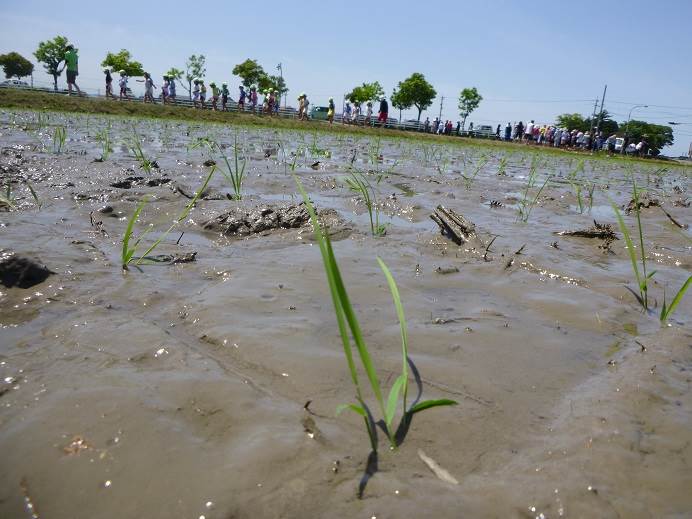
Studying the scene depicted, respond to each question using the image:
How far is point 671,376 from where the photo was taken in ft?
4.23

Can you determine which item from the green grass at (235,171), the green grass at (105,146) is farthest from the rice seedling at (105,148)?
the green grass at (235,171)

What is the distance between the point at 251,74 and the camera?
156 feet

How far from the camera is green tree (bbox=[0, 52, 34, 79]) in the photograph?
64.6m

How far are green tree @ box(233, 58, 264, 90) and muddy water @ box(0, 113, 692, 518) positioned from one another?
49.3 metres

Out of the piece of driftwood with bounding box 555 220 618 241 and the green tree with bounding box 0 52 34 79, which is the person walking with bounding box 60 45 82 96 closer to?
the piece of driftwood with bounding box 555 220 618 241

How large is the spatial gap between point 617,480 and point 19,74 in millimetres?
86713

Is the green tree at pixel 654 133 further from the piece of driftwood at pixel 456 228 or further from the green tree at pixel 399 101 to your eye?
the piece of driftwood at pixel 456 228

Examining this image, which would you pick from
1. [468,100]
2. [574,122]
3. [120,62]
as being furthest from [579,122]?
[120,62]

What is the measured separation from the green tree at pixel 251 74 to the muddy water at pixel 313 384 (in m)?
49.3

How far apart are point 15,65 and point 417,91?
57.5 m

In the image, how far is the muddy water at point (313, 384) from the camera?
2.60 ft

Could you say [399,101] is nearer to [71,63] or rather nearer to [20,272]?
[71,63]

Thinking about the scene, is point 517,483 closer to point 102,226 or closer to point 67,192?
point 102,226

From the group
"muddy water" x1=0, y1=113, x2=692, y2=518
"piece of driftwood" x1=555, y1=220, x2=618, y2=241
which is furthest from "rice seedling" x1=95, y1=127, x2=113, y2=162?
"piece of driftwood" x1=555, y1=220, x2=618, y2=241
